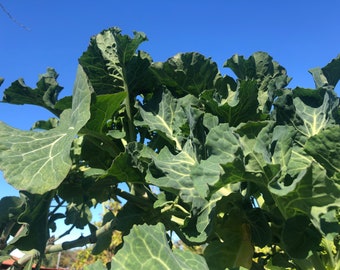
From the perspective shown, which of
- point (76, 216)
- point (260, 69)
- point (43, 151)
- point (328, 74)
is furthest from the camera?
point (76, 216)

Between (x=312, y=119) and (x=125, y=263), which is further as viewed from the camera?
(x=312, y=119)

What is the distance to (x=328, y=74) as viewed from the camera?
1.67 metres

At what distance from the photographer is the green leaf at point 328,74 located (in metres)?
1.64

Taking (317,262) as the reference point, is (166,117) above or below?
above

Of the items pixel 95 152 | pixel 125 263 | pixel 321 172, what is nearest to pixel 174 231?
pixel 95 152

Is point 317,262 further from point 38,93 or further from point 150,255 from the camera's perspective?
point 38,93

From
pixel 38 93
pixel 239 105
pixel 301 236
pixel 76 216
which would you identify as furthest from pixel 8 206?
pixel 301 236

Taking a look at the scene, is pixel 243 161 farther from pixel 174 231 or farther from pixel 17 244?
pixel 17 244

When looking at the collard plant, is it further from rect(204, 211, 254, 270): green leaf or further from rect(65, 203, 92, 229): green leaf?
rect(65, 203, 92, 229): green leaf

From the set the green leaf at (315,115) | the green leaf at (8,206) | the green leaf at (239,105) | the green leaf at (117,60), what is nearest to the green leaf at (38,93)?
the green leaf at (117,60)

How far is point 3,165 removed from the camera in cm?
130

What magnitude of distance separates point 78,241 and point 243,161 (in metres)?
1.16

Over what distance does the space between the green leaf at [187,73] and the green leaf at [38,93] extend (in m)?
0.46

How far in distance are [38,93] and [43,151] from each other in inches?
20.3
